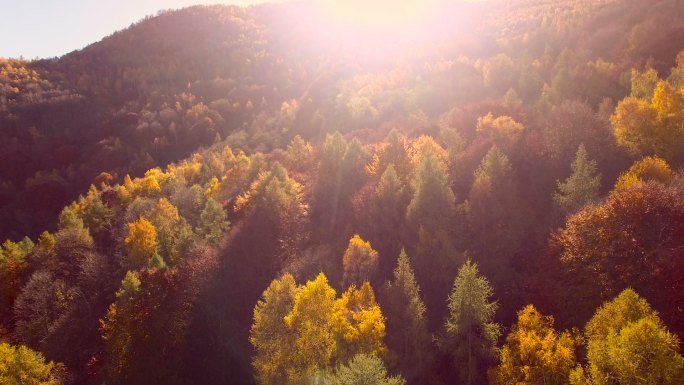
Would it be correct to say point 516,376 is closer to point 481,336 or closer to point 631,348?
point 481,336

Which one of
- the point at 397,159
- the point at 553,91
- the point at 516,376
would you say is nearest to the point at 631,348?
the point at 516,376

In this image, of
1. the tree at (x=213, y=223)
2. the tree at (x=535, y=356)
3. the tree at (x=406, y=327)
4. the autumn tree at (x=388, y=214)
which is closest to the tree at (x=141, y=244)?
the tree at (x=213, y=223)

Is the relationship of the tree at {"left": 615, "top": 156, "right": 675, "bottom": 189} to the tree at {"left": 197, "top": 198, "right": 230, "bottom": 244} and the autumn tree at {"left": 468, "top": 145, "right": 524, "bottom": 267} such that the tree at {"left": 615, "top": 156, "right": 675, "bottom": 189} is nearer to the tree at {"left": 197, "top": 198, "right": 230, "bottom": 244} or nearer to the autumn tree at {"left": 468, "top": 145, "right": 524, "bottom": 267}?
the autumn tree at {"left": 468, "top": 145, "right": 524, "bottom": 267}

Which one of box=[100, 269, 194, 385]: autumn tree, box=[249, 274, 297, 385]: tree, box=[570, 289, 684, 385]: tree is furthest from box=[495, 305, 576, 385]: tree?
box=[100, 269, 194, 385]: autumn tree

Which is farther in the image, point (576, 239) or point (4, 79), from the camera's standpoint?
point (4, 79)

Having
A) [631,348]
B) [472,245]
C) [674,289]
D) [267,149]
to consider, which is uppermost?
[631,348]

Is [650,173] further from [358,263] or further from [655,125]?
[358,263]
